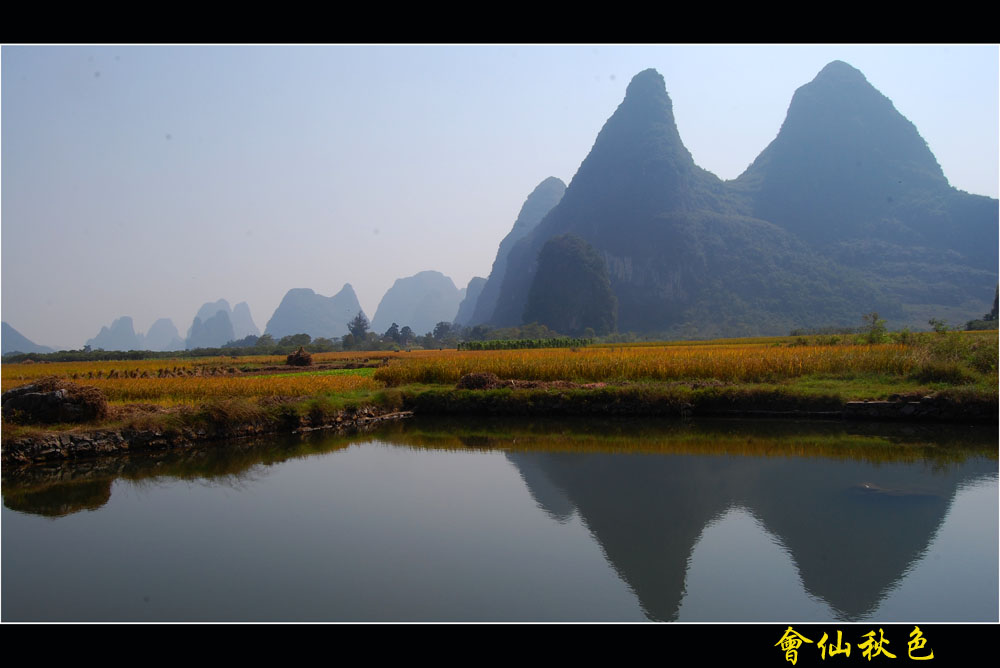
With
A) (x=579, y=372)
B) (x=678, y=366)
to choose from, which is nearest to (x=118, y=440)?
(x=579, y=372)

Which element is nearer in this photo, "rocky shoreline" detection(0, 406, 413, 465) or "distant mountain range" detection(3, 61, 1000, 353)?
"rocky shoreline" detection(0, 406, 413, 465)

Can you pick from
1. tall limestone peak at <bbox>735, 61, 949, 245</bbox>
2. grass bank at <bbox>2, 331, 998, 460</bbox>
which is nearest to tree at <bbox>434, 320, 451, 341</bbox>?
tall limestone peak at <bbox>735, 61, 949, 245</bbox>

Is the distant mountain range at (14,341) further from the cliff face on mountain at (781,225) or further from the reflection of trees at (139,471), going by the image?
the reflection of trees at (139,471)

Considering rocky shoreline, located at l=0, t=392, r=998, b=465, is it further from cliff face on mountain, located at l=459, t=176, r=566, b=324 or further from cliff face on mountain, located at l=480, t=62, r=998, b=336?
cliff face on mountain, located at l=459, t=176, r=566, b=324

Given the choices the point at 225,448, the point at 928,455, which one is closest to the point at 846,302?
the point at 928,455

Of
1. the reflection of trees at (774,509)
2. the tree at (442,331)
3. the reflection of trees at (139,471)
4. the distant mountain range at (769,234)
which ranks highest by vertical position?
the distant mountain range at (769,234)

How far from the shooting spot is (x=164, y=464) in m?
10.4

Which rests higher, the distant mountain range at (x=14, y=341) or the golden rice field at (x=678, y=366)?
the distant mountain range at (x=14, y=341)

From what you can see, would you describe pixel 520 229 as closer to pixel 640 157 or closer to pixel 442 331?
pixel 640 157

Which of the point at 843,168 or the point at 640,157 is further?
the point at 640,157

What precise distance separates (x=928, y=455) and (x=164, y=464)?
12763 mm

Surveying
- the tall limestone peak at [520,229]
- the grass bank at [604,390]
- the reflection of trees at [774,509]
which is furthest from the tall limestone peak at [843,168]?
the reflection of trees at [774,509]

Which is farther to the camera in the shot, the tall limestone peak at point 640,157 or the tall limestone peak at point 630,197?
the tall limestone peak at point 640,157

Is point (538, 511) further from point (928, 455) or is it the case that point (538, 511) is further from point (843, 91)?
point (843, 91)
